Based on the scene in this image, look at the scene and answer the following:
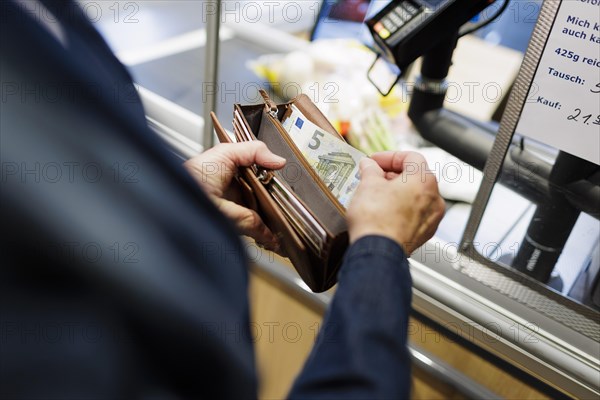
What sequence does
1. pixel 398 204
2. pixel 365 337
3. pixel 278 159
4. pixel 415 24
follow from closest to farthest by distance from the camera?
pixel 365 337, pixel 398 204, pixel 278 159, pixel 415 24

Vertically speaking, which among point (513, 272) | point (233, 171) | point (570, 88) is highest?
point (570, 88)

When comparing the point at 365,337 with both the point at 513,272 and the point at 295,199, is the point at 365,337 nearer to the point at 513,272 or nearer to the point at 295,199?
the point at 295,199

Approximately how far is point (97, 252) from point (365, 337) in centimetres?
29

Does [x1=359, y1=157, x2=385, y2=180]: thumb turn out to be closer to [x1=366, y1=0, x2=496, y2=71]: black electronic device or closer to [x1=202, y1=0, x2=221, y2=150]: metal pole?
[x1=366, y1=0, x2=496, y2=71]: black electronic device

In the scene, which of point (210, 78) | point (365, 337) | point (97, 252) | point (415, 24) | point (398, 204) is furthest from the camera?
point (210, 78)

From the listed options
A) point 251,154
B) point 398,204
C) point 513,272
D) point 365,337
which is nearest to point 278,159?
point 251,154

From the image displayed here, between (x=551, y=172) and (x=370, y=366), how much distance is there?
699 mm

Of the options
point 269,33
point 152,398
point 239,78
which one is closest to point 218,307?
point 152,398

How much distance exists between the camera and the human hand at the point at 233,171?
0.83 meters

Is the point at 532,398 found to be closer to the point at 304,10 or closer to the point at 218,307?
the point at 218,307

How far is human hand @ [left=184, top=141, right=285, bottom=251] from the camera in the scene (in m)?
0.83

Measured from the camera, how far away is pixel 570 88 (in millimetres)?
871

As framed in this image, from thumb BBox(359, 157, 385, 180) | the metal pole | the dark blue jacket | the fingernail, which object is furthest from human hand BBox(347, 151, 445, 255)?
the metal pole

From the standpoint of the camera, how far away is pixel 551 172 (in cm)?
105
